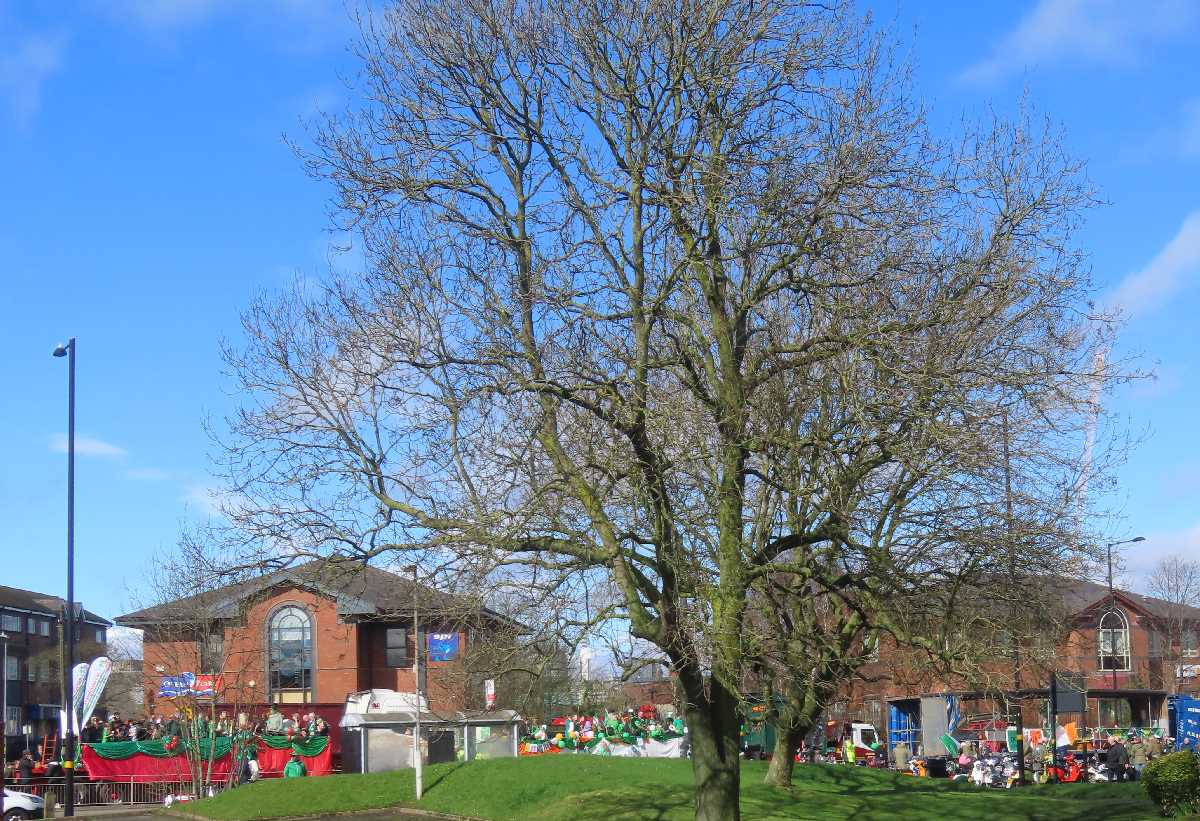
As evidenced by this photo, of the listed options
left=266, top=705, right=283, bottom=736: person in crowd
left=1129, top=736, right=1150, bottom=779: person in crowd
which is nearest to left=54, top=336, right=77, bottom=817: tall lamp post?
left=266, top=705, right=283, bottom=736: person in crowd

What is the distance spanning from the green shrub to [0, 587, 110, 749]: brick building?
85653 millimetres

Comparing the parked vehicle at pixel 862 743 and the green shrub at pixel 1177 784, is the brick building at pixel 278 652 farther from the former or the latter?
the green shrub at pixel 1177 784

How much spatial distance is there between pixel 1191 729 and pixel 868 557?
23780 millimetres

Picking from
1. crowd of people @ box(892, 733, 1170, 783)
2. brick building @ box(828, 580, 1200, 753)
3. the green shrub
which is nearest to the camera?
the green shrub

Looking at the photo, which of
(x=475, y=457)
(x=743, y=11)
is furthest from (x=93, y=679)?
(x=743, y=11)

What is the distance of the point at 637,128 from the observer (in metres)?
17.9

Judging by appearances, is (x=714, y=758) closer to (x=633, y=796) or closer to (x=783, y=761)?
(x=633, y=796)

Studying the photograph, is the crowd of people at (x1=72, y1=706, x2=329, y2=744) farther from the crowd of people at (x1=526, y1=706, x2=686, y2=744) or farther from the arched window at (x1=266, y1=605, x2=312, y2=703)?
the arched window at (x1=266, y1=605, x2=312, y2=703)

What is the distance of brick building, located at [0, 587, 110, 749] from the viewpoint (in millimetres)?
98625

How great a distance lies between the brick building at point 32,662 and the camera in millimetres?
98625

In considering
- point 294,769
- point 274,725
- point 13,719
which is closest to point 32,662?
point 13,719

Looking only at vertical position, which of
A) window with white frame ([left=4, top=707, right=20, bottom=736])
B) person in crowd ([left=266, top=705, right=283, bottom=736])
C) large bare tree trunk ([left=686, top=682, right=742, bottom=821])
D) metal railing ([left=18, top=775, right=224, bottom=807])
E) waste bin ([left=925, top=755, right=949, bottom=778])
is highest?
large bare tree trunk ([left=686, top=682, right=742, bottom=821])

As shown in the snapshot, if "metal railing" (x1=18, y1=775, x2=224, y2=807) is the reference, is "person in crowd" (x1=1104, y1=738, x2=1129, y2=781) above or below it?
above

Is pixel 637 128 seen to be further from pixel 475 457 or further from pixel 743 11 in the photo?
pixel 475 457
